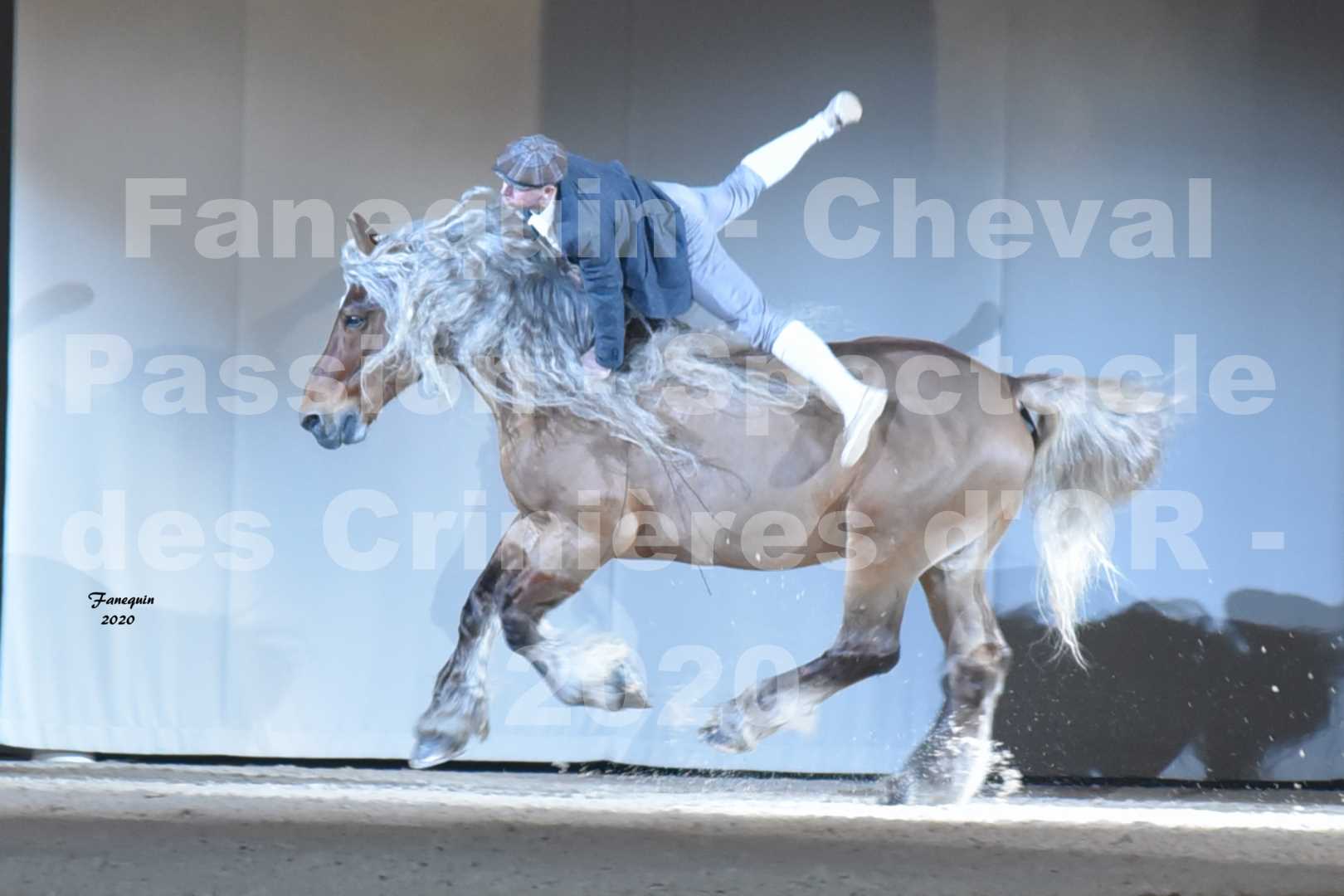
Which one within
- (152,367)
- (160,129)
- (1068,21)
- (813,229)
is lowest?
(152,367)

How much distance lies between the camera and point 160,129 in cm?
414

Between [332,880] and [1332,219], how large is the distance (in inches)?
123

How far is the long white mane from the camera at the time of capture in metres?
3.33

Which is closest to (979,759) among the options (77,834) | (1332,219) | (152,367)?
(1332,219)

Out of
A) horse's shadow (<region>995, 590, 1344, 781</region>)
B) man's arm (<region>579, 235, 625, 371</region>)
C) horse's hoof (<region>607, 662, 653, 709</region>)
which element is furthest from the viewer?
horse's shadow (<region>995, 590, 1344, 781</region>)

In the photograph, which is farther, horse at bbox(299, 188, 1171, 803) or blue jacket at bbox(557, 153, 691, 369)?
horse at bbox(299, 188, 1171, 803)

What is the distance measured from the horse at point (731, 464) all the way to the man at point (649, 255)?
8 cm

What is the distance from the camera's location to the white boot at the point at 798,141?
357 centimetres

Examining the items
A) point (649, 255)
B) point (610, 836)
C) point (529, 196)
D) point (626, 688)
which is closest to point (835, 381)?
point (649, 255)

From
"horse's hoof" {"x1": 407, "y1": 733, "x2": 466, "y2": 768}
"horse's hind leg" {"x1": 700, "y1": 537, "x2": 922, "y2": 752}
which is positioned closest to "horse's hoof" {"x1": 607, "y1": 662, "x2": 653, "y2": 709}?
"horse's hind leg" {"x1": 700, "y1": 537, "x2": 922, "y2": 752}

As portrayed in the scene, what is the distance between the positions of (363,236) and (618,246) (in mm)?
706

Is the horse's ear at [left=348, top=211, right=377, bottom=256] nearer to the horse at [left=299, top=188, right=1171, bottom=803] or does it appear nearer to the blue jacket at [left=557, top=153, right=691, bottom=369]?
the horse at [left=299, top=188, right=1171, bottom=803]

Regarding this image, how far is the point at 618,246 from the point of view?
3211 mm

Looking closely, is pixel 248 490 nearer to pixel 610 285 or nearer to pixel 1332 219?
pixel 610 285
